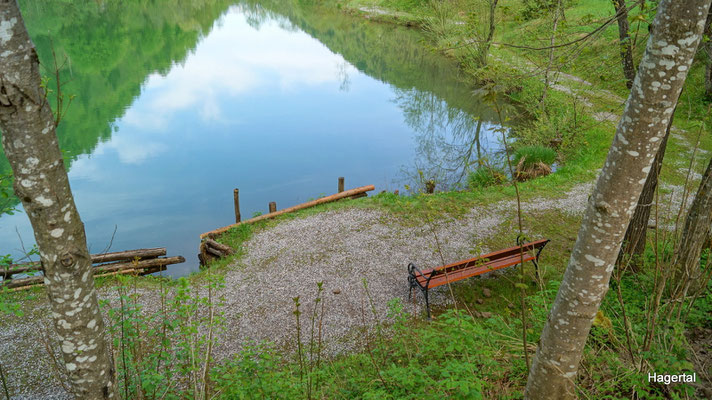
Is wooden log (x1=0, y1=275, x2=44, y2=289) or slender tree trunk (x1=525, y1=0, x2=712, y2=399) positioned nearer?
slender tree trunk (x1=525, y1=0, x2=712, y2=399)

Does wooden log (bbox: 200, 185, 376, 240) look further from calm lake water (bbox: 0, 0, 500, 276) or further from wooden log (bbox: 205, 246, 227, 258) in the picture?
calm lake water (bbox: 0, 0, 500, 276)

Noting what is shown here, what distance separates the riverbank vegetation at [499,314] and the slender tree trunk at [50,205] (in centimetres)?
41

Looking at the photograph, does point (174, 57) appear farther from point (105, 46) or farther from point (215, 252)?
point (215, 252)

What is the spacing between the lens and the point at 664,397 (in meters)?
3.69

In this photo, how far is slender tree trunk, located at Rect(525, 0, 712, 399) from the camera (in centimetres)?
239

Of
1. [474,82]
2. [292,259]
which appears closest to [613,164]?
[292,259]

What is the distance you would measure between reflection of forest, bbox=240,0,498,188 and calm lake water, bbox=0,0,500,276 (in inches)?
4.4

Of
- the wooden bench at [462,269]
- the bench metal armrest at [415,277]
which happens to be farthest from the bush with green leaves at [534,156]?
the bench metal armrest at [415,277]

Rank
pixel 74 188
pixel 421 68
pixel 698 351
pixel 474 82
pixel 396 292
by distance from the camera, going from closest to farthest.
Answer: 1. pixel 698 351
2. pixel 396 292
3. pixel 74 188
4. pixel 474 82
5. pixel 421 68

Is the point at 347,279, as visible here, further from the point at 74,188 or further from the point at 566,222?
the point at 74,188

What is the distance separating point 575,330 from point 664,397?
5.14ft

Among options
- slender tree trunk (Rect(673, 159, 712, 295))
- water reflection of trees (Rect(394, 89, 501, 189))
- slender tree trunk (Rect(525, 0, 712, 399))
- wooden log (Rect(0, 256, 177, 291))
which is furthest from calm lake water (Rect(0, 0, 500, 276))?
slender tree trunk (Rect(525, 0, 712, 399))

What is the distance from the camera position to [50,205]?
2420 millimetres

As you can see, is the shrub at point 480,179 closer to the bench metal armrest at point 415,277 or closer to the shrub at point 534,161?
the shrub at point 534,161
